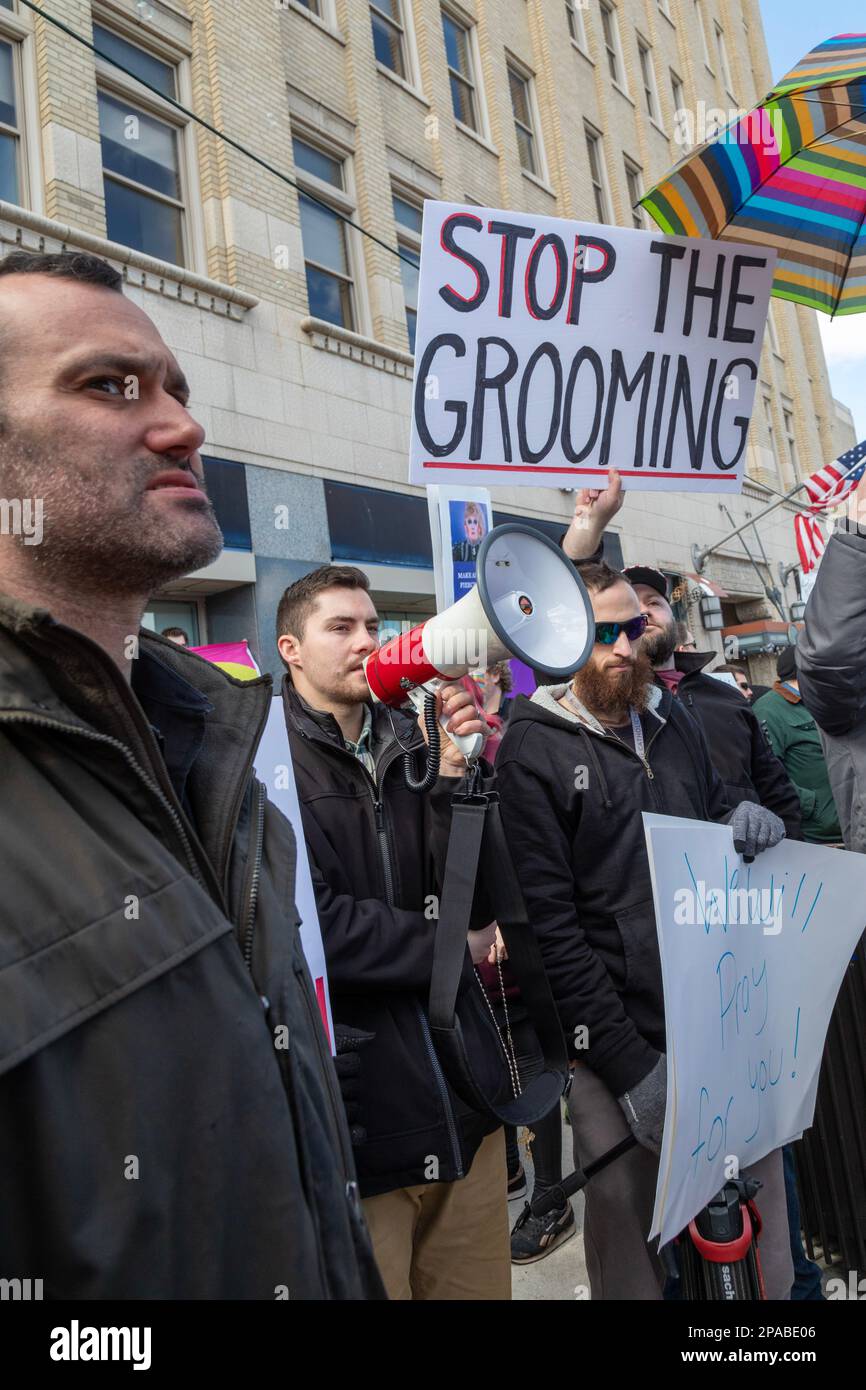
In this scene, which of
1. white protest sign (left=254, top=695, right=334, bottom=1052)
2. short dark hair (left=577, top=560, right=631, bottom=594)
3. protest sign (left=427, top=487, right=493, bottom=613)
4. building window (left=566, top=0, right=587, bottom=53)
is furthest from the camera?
building window (left=566, top=0, right=587, bottom=53)

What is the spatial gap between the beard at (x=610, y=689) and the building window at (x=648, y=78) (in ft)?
64.2

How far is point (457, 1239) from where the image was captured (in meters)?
2.05

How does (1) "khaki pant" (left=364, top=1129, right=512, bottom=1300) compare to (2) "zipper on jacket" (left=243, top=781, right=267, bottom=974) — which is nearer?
(2) "zipper on jacket" (left=243, top=781, right=267, bottom=974)

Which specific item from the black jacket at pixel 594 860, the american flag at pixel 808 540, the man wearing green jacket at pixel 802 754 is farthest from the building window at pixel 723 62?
the black jacket at pixel 594 860

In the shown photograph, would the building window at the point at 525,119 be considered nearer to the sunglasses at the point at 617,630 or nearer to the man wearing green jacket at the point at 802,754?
the man wearing green jacket at the point at 802,754

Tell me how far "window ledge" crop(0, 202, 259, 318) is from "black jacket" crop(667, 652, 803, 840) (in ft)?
19.0

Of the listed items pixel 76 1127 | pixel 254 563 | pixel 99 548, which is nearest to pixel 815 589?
pixel 99 548

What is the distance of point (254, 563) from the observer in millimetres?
8703

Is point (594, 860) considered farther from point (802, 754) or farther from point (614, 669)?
point (802, 754)

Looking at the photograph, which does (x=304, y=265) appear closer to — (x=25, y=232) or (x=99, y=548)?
(x=25, y=232)

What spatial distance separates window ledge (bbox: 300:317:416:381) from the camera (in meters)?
9.54

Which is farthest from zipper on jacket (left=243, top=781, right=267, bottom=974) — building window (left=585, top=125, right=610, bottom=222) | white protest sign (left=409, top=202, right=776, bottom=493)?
building window (left=585, top=125, right=610, bottom=222)

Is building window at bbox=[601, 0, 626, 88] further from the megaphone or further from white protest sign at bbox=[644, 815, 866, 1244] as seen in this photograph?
white protest sign at bbox=[644, 815, 866, 1244]

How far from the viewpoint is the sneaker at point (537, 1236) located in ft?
9.95
